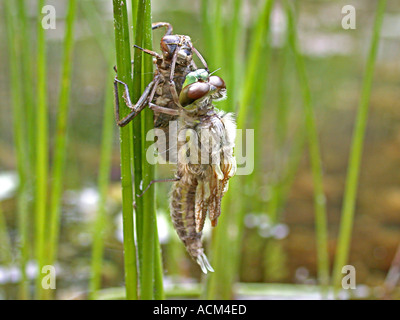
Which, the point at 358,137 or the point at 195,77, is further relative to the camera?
the point at 358,137

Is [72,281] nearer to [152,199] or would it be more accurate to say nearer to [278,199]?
[278,199]

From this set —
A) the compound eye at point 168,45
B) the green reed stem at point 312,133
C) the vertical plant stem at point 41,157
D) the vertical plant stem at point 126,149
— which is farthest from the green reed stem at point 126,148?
the green reed stem at point 312,133

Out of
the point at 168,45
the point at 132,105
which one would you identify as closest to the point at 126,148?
the point at 132,105

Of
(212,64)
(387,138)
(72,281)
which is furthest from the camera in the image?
(387,138)

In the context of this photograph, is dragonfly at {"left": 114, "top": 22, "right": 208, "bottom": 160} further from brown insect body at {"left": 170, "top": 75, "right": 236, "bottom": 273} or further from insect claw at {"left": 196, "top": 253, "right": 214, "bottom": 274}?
insect claw at {"left": 196, "top": 253, "right": 214, "bottom": 274}

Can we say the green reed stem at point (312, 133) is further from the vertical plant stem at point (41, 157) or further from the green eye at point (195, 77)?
the vertical plant stem at point (41, 157)

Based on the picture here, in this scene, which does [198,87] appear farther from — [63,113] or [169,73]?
[63,113]
